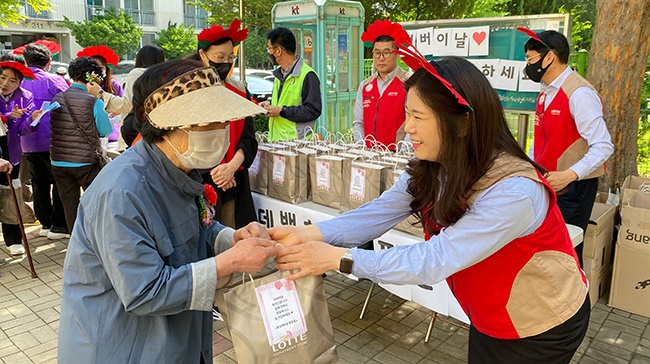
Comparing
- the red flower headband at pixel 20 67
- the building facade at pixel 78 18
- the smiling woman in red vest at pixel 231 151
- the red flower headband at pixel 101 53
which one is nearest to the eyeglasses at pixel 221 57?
the smiling woman in red vest at pixel 231 151

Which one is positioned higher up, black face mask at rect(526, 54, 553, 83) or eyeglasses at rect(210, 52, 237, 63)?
eyeglasses at rect(210, 52, 237, 63)

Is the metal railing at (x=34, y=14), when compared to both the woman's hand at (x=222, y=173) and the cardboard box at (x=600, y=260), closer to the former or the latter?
the woman's hand at (x=222, y=173)

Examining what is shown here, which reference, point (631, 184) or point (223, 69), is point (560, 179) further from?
point (223, 69)

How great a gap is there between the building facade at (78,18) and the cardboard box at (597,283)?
28622 mm

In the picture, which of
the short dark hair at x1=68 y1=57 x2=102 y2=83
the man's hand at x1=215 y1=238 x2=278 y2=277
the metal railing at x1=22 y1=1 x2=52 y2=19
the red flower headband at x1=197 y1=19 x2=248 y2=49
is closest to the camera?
the man's hand at x1=215 y1=238 x2=278 y2=277

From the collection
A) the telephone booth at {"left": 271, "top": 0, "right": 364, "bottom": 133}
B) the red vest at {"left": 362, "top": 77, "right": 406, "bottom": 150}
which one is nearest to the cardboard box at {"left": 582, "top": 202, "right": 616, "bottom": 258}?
the red vest at {"left": 362, "top": 77, "right": 406, "bottom": 150}

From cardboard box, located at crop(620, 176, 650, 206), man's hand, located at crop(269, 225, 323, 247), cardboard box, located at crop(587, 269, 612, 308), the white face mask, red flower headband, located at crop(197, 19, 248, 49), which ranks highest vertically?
red flower headband, located at crop(197, 19, 248, 49)

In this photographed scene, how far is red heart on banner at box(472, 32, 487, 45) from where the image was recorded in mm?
4980

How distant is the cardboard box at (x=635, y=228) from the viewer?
11.5ft

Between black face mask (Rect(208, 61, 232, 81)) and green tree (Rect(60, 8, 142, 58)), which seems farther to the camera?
green tree (Rect(60, 8, 142, 58))

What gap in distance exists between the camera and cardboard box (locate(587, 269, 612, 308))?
145 inches

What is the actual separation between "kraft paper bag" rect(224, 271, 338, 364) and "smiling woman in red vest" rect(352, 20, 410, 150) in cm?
237

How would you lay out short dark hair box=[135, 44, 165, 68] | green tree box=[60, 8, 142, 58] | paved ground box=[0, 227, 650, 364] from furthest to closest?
green tree box=[60, 8, 142, 58]
short dark hair box=[135, 44, 165, 68]
paved ground box=[0, 227, 650, 364]

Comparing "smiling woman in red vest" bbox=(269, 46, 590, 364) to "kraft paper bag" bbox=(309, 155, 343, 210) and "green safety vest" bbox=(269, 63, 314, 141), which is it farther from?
"green safety vest" bbox=(269, 63, 314, 141)
